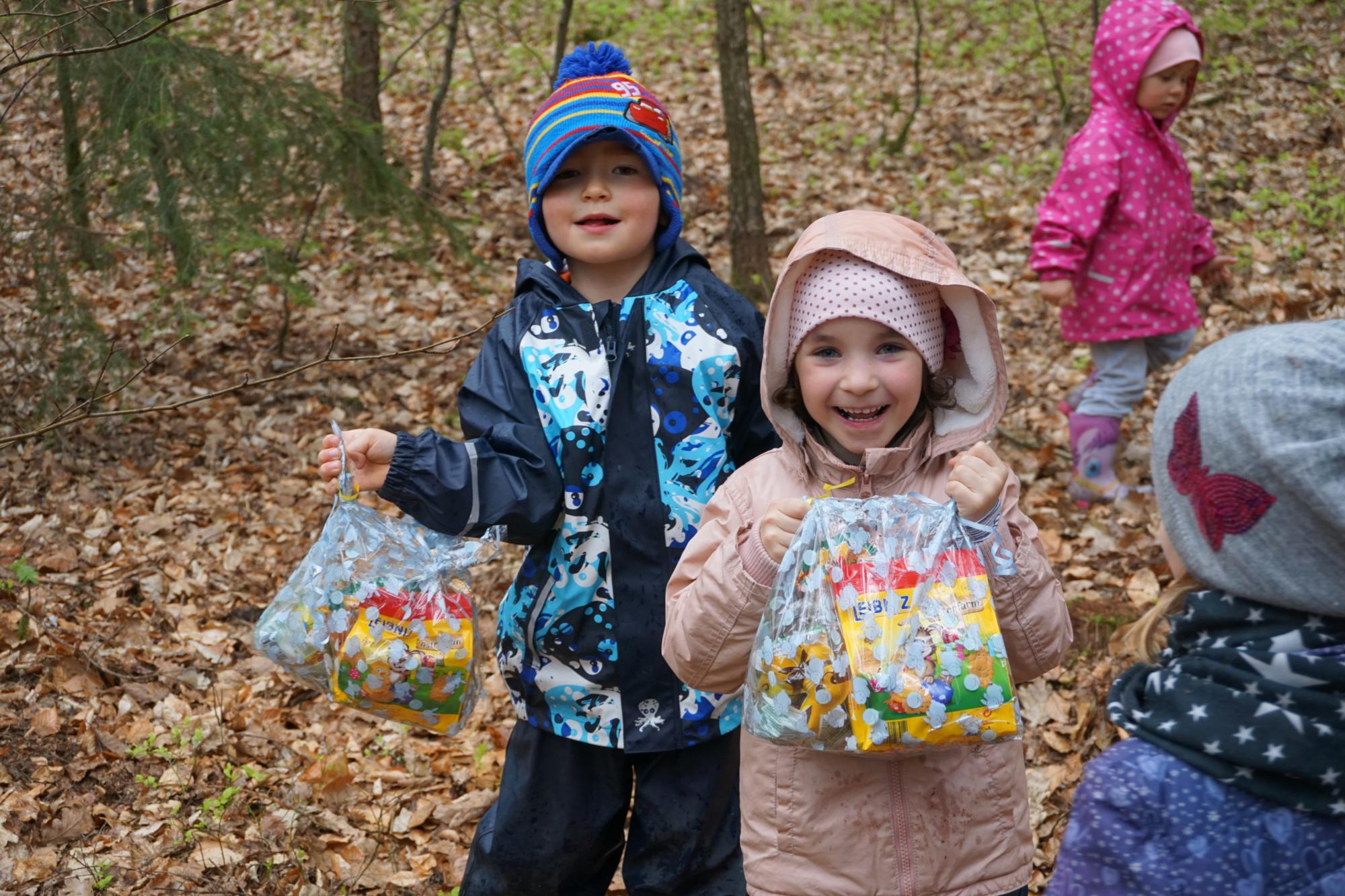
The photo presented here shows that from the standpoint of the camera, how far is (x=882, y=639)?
6.70 feet

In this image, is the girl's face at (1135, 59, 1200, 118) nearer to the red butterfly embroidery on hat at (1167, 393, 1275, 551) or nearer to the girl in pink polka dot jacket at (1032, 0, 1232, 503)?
the girl in pink polka dot jacket at (1032, 0, 1232, 503)

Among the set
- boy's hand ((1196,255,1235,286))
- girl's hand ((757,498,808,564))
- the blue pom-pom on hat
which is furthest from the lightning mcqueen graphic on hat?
boy's hand ((1196,255,1235,286))

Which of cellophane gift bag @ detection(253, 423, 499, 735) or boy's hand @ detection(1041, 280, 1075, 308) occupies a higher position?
boy's hand @ detection(1041, 280, 1075, 308)

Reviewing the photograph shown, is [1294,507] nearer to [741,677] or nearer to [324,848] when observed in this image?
[741,677]

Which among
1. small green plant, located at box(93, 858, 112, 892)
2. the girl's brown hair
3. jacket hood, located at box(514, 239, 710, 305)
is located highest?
jacket hood, located at box(514, 239, 710, 305)

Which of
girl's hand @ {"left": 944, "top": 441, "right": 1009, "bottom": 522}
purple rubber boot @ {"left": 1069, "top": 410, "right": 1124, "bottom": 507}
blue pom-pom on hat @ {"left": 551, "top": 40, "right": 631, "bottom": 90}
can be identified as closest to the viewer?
girl's hand @ {"left": 944, "top": 441, "right": 1009, "bottom": 522}

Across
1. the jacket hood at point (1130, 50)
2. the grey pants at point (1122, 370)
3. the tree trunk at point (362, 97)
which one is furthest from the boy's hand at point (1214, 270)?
the tree trunk at point (362, 97)

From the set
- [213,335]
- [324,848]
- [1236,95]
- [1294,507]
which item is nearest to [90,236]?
[213,335]

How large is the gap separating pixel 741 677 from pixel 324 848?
211cm

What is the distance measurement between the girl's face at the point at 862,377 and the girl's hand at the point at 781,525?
26 cm

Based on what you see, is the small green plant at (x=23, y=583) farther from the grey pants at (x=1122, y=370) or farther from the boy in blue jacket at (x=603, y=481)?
the grey pants at (x=1122, y=370)

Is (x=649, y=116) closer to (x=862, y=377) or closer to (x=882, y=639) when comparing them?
(x=862, y=377)

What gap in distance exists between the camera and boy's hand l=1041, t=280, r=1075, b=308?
211 inches

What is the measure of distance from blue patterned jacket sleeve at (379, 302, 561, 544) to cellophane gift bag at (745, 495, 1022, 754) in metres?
0.78
